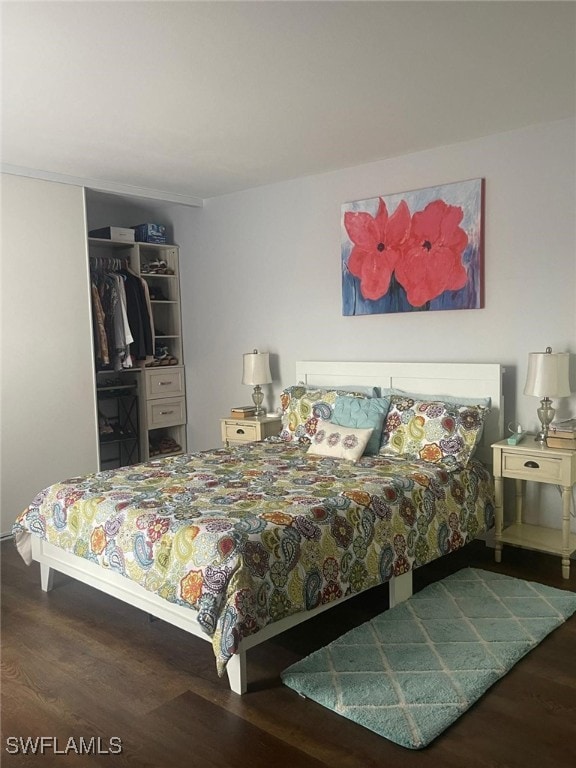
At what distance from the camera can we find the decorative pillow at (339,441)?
3823 mm

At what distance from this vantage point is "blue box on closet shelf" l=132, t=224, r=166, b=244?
5.65 metres

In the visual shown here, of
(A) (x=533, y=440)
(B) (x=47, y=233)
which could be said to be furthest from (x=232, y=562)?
(B) (x=47, y=233)

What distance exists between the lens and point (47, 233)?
4.57m

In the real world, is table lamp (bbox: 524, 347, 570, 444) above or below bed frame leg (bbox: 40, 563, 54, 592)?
above

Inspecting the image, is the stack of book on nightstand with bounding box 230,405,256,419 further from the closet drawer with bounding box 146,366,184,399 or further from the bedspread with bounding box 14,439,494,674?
the bedspread with bounding box 14,439,494,674

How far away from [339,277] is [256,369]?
956mm

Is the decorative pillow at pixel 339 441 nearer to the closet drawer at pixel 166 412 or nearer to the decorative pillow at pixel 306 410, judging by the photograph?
the decorative pillow at pixel 306 410

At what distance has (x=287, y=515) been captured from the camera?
274 centimetres

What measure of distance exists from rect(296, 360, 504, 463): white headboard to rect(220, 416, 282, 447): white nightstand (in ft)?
1.39

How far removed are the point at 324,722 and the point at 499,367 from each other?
234cm

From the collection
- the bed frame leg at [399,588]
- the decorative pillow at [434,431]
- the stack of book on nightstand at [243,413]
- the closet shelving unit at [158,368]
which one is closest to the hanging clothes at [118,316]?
the closet shelving unit at [158,368]

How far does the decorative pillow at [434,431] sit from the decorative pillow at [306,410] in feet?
1.38

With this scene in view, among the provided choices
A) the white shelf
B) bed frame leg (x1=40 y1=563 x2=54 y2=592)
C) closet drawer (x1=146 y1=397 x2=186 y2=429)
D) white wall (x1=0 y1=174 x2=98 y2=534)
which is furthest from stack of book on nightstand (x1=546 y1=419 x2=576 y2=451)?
closet drawer (x1=146 y1=397 x2=186 y2=429)

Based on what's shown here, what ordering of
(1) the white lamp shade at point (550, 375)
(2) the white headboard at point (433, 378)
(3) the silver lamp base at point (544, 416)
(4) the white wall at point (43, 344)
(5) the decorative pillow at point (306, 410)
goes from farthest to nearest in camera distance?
(4) the white wall at point (43, 344)
(5) the decorative pillow at point (306, 410)
(2) the white headboard at point (433, 378)
(3) the silver lamp base at point (544, 416)
(1) the white lamp shade at point (550, 375)
